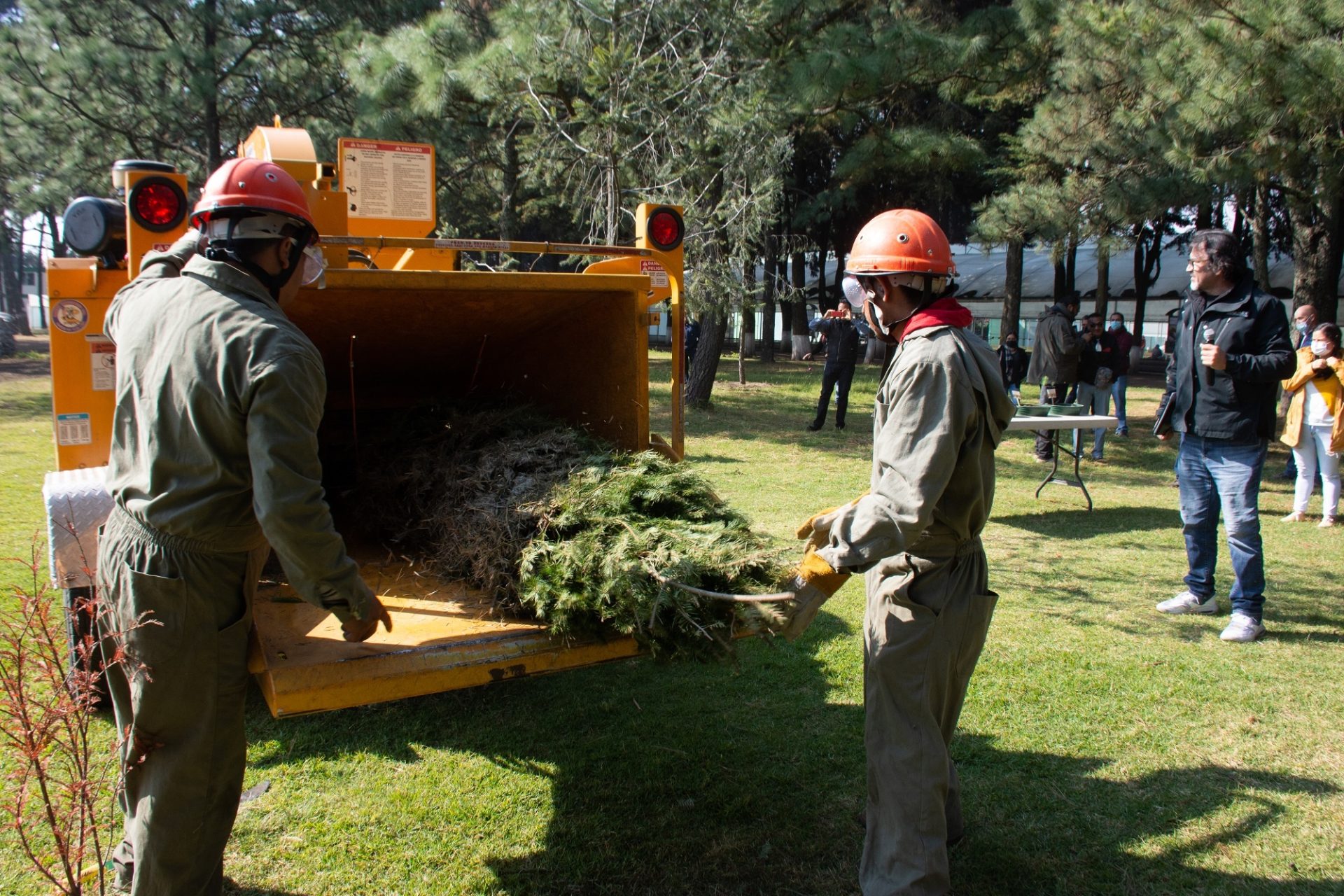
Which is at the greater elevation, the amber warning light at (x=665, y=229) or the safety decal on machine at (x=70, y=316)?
the amber warning light at (x=665, y=229)

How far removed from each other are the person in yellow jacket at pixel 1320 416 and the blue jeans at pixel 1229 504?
3.04 metres

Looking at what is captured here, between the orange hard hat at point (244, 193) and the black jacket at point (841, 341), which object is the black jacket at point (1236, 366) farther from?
the black jacket at point (841, 341)

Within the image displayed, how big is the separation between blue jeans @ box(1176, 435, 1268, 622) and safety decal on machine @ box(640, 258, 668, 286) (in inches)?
119

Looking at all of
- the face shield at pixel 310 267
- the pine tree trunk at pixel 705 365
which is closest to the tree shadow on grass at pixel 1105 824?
the face shield at pixel 310 267

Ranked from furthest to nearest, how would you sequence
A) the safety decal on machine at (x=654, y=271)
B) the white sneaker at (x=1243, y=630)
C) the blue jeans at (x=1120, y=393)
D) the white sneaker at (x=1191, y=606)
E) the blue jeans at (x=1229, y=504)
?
the blue jeans at (x=1120, y=393), the white sneaker at (x=1191, y=606), the white sneaker at (x=1243, y=630), the blue jeans at (x=1229, y=504), the safety decal on machine at (x=654, y=271)

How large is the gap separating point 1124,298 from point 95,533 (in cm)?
3228

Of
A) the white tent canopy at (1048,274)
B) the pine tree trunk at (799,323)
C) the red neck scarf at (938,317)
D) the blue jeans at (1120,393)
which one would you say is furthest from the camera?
the white tent canopy at (1048,274)

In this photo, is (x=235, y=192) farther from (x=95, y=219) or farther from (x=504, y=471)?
(x=95, y=219)

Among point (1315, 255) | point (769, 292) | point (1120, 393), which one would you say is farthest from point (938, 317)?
point (769, 292)

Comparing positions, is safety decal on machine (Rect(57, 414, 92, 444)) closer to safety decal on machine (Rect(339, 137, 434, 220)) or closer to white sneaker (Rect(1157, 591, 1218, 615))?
safety decal on machine (Rect(339, 137, 434, 220))

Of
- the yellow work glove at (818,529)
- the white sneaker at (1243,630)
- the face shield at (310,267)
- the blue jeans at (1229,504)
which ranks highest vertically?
the face shield at (310,267)

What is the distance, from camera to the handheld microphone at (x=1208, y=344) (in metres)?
5.01

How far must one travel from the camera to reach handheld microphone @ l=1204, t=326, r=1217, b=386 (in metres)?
5.01

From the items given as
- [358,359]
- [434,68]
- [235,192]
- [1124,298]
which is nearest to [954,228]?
[1124,298]
